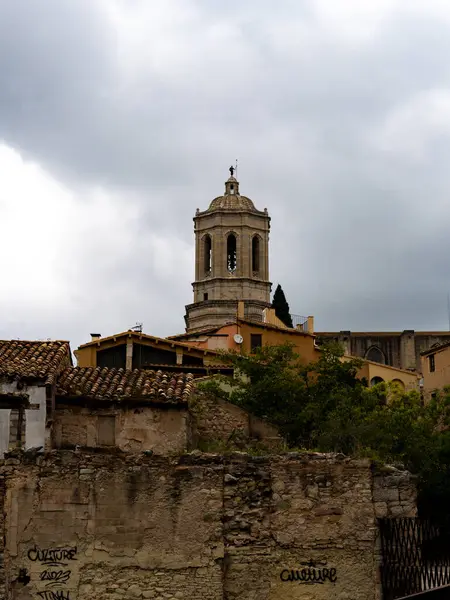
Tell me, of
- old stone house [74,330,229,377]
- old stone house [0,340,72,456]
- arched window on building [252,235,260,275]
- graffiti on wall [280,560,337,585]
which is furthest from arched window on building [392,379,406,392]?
graffiti on wall [280,560,337,585]

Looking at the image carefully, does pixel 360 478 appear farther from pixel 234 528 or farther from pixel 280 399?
pixel 280 399

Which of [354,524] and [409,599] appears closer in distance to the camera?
[409,599]

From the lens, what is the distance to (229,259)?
265ft

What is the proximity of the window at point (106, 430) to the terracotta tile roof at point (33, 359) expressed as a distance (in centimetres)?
170

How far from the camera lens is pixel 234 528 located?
17844mm

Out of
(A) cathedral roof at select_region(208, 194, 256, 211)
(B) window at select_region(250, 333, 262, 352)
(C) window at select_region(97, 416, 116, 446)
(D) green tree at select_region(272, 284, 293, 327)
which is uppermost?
(A) cathedral roof at select_region(208, 194, 256, 211)

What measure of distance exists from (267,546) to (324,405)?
15494 mm

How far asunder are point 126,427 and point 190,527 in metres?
6.37

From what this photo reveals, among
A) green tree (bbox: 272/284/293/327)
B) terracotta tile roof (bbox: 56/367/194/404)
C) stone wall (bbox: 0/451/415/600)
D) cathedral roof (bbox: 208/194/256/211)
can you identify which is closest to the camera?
stone wall (bbox: 0/451/415/600)

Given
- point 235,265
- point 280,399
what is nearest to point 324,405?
point 280,399

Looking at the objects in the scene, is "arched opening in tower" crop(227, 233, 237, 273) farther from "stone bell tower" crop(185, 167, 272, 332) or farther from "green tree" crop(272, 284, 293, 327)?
"green tree" crop(272, 284, 293, 327)

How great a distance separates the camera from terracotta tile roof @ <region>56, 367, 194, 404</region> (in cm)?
2388

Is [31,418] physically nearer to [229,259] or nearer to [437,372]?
[437,372]

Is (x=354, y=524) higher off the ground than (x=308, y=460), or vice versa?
(x=308, y=460)
